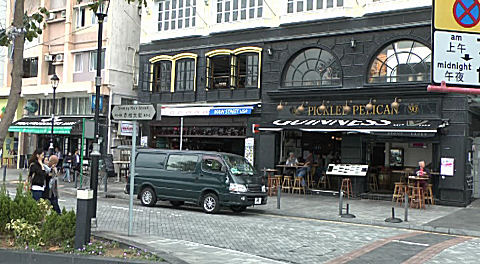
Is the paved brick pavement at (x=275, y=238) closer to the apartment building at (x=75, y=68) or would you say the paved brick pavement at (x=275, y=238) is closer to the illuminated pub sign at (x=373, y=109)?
the illuminated pub sign at (x=373, y=109)

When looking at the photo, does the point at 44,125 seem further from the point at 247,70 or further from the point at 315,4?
the point at 315,4

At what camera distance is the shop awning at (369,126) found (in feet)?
58.9

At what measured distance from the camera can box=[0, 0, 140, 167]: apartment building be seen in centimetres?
2998

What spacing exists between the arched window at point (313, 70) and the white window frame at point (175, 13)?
6624 mm

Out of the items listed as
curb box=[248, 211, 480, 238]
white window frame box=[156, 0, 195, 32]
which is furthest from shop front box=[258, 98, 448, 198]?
white window frame box=[156, 0, 195, 32]

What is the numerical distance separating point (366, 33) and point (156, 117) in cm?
1298

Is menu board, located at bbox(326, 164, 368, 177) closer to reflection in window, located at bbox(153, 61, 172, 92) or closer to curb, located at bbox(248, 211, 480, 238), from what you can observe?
curb, located at bbox(248, 211, 480, 238)

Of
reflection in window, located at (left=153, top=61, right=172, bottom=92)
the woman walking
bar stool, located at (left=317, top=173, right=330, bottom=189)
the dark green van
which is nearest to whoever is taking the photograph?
the woman walking

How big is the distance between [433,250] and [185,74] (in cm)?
1842

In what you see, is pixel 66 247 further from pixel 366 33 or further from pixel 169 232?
pixel 366 33

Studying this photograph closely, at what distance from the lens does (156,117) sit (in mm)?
Answer: 10203

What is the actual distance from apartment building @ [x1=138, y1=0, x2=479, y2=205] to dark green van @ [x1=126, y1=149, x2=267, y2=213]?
17.8 feet

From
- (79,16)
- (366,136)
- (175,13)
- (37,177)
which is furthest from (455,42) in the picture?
(79,16)

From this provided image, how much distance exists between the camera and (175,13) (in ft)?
89.3
